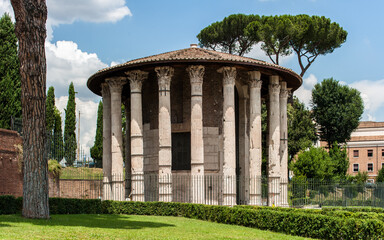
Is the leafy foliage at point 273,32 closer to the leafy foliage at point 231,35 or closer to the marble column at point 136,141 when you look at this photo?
the leafy foliage at point 231,35

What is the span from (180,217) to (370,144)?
4705 centimetres

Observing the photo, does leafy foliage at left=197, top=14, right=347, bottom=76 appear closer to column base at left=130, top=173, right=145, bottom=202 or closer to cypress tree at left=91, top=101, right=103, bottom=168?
cypress tree at left=91, top=101, right=103, bottom=168

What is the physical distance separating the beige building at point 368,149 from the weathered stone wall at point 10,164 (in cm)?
4502

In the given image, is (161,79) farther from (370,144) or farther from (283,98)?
(370,144)

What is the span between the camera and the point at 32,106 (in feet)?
47.5

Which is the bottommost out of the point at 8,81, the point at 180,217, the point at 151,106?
the point at 180,217

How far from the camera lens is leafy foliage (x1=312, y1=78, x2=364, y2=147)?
137ft

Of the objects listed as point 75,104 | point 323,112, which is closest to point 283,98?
point 323,112

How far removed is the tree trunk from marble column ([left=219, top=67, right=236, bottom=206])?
7.93 meters

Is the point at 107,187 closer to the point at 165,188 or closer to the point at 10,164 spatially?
the point at 165,188

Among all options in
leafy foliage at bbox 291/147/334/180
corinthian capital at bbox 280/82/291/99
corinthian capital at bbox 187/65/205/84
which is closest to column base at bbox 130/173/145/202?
corinthian capital at bbox 187/65/205/84

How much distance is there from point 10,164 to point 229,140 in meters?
9.38

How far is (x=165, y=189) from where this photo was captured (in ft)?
66.6

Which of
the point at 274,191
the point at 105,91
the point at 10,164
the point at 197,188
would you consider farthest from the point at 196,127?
the point at 10,164
